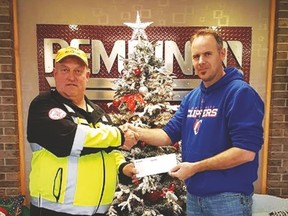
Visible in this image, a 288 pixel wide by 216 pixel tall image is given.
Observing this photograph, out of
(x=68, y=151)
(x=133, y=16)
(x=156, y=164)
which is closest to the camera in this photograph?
(x=68, y=151)

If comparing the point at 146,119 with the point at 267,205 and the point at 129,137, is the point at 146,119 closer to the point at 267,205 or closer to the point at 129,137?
the point at 129,137

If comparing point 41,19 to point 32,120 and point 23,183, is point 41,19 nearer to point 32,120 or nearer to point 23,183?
point 23,183

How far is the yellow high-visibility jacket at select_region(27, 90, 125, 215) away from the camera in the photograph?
1.58 metres

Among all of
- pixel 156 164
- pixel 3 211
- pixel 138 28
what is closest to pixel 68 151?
pixel 156 164


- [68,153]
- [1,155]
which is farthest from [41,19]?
[68,153]

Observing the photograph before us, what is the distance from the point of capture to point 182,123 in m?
2.05

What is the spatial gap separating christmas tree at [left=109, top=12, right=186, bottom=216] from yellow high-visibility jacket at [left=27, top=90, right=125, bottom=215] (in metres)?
1.11

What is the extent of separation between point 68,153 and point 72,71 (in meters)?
0.51

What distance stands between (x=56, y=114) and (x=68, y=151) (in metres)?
0.22

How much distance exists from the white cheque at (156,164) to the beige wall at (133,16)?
2.18m

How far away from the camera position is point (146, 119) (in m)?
2.87

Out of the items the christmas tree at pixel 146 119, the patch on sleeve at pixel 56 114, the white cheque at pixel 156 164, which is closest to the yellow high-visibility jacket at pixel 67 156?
the patch on sleeve at pixel 56 114

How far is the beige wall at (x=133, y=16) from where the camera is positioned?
3.52m

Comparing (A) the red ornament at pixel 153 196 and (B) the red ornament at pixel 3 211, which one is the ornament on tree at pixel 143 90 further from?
(B) the red ornament at pixel 3 211
